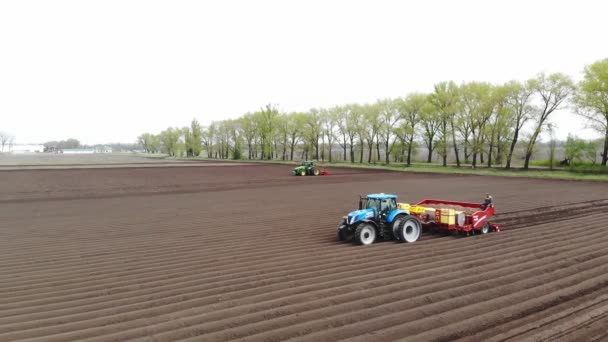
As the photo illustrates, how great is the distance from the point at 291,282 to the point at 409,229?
4.75 metres

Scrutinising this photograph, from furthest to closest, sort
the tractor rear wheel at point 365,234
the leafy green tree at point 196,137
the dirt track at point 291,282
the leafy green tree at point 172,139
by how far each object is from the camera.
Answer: the leafy green tree at point 172,139 → the leafy green tree at point 196,137 → the tractor rear wheel at point 365,234 → the dirt track at point 291,282

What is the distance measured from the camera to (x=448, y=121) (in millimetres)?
55469

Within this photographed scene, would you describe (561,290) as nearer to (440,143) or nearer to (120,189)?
(120,189)

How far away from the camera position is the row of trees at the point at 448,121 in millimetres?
43375

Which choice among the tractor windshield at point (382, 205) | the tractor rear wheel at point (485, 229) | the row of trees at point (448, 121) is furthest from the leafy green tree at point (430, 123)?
the tractor windshield at point (382, 205)

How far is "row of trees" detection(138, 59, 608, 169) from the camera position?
43.4 m

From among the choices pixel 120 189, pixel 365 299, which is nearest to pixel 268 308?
pixel 365 299

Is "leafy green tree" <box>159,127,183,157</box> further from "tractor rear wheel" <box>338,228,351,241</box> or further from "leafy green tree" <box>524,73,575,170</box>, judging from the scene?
"tractor rear wheel" <box>338,228,351,241</box>

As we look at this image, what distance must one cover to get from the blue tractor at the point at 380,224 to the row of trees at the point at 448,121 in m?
37.3

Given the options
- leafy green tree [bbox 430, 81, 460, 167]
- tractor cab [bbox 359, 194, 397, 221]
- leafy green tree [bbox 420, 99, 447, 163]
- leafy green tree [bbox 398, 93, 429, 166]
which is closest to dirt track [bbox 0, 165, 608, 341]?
tractor cab [bbox 359, 194, 397, 221]

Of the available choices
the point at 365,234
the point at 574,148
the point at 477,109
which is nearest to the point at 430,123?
the point at 477,109

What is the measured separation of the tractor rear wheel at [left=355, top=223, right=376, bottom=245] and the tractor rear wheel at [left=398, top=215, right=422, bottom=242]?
0.70 meters

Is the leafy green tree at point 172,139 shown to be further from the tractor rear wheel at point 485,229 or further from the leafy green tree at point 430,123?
the tractor rear wheel at point 485,229

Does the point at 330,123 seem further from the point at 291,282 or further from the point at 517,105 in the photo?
the point at 291,282
